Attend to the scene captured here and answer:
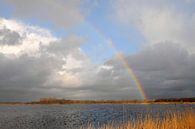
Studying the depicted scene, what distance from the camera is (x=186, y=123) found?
61.5 feet

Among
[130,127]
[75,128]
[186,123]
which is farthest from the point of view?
[75,128]

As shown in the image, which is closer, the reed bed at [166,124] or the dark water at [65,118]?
the reed bed at [166,124]

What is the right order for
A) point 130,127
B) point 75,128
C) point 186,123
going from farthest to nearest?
point 75,128
point 186,123
point 130,127

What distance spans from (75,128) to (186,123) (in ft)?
39.4

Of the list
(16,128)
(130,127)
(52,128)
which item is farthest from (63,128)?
(130,127)

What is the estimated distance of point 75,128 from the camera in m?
27.3

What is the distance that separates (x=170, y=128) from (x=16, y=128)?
1640cm

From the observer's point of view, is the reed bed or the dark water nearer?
the reed bed

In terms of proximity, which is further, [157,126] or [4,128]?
[4,128]

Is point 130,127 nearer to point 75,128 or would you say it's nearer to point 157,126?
point 157,126

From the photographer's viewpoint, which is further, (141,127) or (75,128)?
(75,128)

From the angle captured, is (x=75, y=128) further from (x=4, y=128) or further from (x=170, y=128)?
(x=170, y=128)

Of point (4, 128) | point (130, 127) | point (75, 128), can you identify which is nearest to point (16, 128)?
point (4, 128)

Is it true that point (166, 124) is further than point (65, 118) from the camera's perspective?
No
